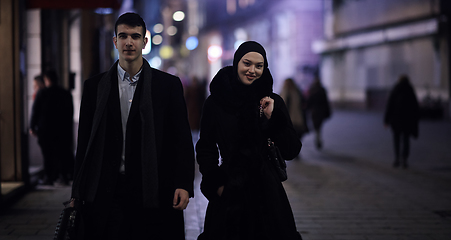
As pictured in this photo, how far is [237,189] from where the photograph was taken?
346 centimetres

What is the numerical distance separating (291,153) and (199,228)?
2642 millimetres

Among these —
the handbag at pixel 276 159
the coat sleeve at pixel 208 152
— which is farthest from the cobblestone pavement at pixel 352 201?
the handbag at pixel 276 159

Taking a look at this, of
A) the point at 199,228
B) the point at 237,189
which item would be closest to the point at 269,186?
the point at 237,189

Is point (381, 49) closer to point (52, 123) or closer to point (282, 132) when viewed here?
point (52, 123)

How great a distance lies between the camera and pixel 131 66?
3.25 metres

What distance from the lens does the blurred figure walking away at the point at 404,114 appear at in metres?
10.7

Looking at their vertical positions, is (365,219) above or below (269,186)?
below

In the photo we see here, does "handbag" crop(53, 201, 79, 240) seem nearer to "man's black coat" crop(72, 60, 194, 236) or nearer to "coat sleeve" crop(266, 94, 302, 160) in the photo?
"man's black coat" crop(72, 60, 194, 236)

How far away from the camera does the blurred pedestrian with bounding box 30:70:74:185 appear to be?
27.9ft

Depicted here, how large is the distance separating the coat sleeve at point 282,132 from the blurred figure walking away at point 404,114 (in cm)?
765

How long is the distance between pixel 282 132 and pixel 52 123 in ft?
19.0

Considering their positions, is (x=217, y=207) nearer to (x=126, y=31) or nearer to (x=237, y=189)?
(x=237, y=189)

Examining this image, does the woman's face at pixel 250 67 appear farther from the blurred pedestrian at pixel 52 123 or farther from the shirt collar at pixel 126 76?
the blurred pedestrian at pixel 52 123

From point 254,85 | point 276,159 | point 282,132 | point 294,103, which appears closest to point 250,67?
point 254,85
